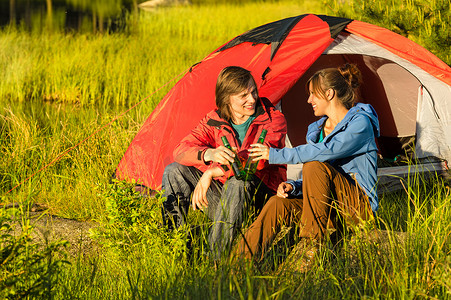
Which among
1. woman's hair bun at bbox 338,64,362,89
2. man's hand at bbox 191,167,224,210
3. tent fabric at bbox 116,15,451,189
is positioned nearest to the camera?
man's hand at bbox 191,167,224,210

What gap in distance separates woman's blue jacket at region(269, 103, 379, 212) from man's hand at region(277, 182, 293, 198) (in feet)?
0.12

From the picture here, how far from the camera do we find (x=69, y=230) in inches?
146

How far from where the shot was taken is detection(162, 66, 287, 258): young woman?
306cm

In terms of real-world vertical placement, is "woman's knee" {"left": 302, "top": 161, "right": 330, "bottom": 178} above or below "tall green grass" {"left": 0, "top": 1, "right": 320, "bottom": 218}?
above

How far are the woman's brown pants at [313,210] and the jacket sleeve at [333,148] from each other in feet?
0.36

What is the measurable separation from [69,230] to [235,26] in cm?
958

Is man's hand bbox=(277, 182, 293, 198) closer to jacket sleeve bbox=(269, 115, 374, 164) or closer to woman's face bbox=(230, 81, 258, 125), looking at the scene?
jacket sleeve bbox=(269, 115, 374, 164)

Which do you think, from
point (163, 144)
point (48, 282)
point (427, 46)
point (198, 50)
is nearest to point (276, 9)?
point (198, 50)

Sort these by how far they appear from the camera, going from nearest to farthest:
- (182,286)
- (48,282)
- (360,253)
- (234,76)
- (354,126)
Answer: (48,282) → (182,286) → (360,253) → (354,126) → (234,76)

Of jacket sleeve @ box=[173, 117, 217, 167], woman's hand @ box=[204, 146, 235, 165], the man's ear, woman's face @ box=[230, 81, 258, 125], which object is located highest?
the man's ear

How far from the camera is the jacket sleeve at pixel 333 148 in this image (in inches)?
115

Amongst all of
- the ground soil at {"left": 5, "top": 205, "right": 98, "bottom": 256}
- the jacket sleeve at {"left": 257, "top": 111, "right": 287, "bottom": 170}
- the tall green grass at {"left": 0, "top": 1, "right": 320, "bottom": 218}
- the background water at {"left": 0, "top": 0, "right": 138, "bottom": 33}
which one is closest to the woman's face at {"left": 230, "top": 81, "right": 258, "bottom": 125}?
the jacket sleeve at {"left": 257, "top": 111, "right": 287, "bottom": 170}

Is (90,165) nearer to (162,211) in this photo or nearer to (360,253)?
(162,211)

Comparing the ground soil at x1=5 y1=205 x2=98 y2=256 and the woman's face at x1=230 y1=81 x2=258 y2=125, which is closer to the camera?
the woman's face at x1=230 y1=81 x2=258 y2=125
